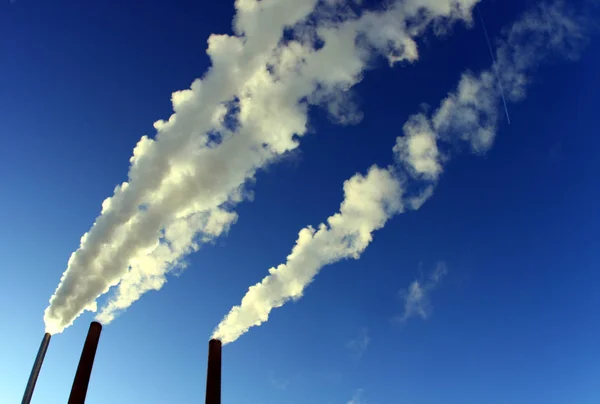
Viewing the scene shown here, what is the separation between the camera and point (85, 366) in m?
20.9

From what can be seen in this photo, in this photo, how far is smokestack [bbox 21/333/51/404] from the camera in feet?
68.3

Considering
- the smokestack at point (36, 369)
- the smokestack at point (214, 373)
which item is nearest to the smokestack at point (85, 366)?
the smokestack at point (36, 369)

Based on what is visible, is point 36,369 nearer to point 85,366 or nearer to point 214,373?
point 85,366

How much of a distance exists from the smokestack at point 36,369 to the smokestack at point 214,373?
26.2 feet

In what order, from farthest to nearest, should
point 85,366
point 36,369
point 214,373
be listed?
point 36,369, point 214,373, point 85,366

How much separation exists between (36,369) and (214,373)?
28.1 ft

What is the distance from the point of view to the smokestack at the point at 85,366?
19.9 meters

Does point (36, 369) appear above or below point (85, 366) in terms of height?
above

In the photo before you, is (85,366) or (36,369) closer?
(85,366)

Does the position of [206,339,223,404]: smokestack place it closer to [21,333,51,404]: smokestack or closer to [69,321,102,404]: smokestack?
[69,321,102,404]: smokestack

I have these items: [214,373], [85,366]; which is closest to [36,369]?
[85,366]

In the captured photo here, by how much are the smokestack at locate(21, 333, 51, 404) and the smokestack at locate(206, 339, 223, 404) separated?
799 cm

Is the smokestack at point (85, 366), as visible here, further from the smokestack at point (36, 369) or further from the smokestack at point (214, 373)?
the smokestack at point (214, 373)

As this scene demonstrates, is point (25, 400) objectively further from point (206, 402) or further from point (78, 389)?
point (206, 402)
